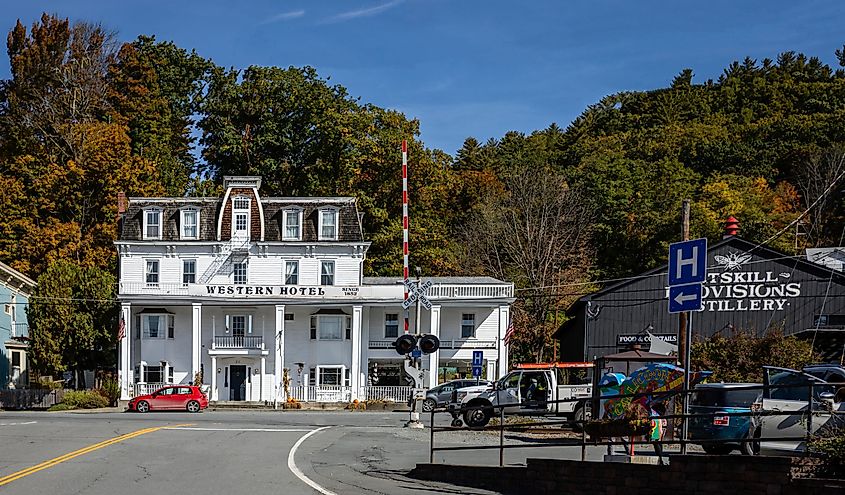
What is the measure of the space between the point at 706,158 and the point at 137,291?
5153cm

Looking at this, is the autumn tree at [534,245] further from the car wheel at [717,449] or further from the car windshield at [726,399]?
the car wheel at [717,449]

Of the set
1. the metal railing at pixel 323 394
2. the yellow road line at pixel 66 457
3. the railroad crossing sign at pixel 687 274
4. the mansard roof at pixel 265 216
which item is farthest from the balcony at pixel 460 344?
the railroad crossing sign at pixel 687 274

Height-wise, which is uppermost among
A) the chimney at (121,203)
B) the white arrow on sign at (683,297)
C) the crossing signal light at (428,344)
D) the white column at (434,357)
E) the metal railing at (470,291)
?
the chimney at (121,203)

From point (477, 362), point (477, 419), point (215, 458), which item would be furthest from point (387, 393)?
point (215, 458)

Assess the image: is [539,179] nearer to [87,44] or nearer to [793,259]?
[793,259]

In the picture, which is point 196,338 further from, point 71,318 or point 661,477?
point 661,477

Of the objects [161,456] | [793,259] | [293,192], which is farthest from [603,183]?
[161,456]

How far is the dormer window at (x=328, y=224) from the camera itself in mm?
60069

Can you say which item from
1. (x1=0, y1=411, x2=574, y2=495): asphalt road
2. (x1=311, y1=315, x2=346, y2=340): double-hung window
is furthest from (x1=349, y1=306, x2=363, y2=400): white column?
(x1=0, y1=411, x2=574, y2=495): asphalt road

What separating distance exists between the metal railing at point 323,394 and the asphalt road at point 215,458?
76.2 feet

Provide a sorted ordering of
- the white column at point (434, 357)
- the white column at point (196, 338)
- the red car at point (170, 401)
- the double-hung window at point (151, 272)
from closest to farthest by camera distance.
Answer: the red car at point (170, 401)
the white column at point (434, 357)
the white column at point (196, 338)
the double-hung window at point (151, 272)

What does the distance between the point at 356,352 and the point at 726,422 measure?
132 ft

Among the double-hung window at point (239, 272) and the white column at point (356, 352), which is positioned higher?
the double-hung window at point (239, 272)

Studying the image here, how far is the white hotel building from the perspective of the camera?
57.9m
